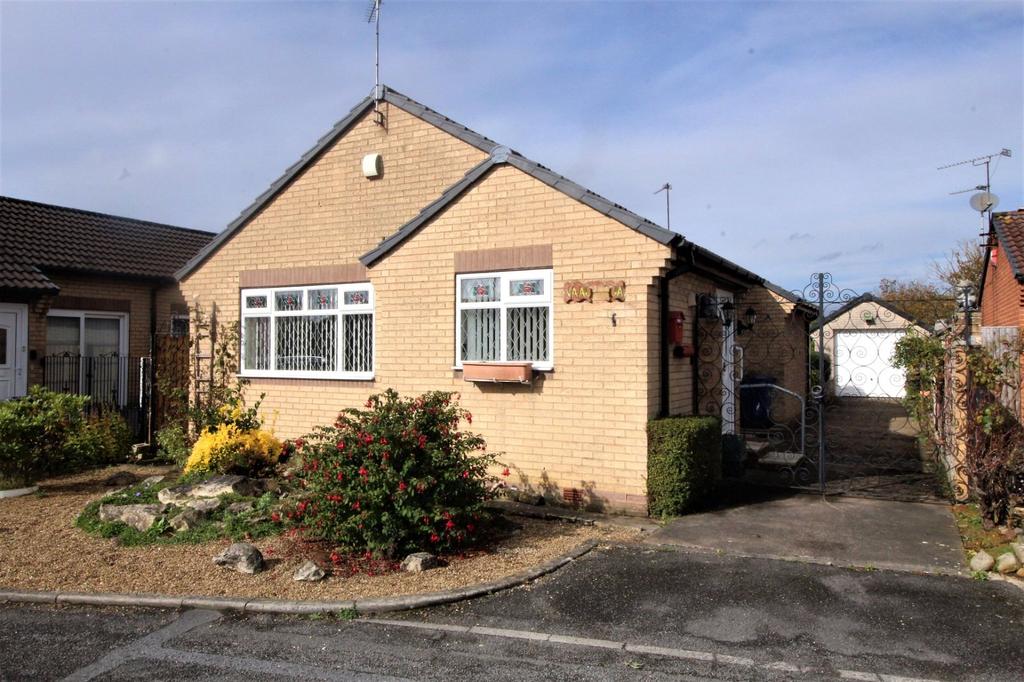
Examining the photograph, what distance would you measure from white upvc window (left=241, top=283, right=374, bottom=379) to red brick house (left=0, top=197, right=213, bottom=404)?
124 inches

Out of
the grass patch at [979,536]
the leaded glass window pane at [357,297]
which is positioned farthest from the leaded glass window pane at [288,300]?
the grass patch at [979,536]

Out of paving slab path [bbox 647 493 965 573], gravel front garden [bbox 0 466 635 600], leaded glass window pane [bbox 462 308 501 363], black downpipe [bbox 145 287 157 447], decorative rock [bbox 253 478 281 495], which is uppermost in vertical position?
leaded glass window pane [bbox 462 308 501 363]

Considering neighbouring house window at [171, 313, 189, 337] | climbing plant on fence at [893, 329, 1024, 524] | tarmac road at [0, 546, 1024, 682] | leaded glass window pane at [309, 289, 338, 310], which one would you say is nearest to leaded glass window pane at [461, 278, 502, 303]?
leaded glass window pane at [309, 289, 338, 310]

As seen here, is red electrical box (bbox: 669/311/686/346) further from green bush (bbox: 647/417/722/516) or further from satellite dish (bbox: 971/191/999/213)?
satellite dish (bbox: 971/191/999/213)

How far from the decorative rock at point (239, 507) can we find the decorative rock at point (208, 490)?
27cm

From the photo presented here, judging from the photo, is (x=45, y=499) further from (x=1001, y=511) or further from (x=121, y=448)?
(x=1001, y=511)

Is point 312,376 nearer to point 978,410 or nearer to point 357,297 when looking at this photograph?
point 357,297

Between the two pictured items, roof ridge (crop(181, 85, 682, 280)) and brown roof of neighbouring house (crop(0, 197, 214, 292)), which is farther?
brown roof of neighbouring house (crop(0, 197, 214, 292))

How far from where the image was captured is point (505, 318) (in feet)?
31.1

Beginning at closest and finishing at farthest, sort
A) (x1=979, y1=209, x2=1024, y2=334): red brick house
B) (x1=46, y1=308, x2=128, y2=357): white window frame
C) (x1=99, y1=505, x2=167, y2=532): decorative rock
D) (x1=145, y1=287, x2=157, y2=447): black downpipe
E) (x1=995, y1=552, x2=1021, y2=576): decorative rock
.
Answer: (x1=995, y1=552, x2=1021, y2=576): decorative rock, (x1=99, y1=505, x2=167, y2=532): decorative rock, (x1=979, y1=209, x2=1024, y2=334): red brick house, (x1=145, y1=287, x2=157, y2=447): black downpipe, (x1=46, y1=308, x2=128, y2=357): white window frame

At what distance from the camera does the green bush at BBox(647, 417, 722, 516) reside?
830cm

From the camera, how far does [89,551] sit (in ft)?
24.0

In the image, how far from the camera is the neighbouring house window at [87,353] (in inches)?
611

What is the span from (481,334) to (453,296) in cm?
63
